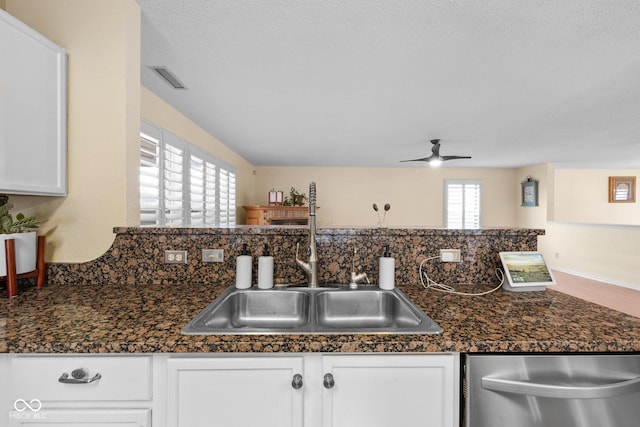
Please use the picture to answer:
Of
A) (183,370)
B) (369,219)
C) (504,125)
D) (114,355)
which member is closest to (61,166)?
A: (114,355)

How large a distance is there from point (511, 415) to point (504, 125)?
371cm

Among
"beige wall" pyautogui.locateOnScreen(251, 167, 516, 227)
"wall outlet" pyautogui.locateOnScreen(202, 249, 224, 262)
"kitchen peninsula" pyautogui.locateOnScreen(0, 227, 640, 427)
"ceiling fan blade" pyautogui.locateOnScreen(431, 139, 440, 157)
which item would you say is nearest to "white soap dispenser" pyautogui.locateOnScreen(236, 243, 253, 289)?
"wall outlet" pyautogui.locateOnScreen(202, 249, 224, 262)

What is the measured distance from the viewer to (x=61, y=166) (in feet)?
4.46

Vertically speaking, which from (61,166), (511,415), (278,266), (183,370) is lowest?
(511,415)

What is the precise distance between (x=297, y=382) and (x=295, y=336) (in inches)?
4.5

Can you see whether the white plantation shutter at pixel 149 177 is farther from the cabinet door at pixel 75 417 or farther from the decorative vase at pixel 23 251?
the cabinet door at pixel 75 417

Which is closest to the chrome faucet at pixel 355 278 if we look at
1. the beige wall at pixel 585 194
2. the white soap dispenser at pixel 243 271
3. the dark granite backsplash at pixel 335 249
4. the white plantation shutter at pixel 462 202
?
the dark granite backsplash at pixel 335 249

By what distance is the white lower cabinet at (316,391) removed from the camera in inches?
31.1

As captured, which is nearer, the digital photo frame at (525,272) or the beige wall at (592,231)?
the digital photo frame at (525,272)

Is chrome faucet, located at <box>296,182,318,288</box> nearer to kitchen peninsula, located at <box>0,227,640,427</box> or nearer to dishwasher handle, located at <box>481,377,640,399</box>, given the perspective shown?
kitchen peninsula, located at <box>0,227,640,427</box>

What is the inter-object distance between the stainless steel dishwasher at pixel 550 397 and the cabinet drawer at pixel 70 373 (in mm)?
907

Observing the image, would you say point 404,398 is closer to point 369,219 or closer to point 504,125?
point 504,125

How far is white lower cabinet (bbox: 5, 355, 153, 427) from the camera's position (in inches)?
31.0

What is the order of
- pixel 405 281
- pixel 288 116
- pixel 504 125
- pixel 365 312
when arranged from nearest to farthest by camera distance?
1. pixel 365 312
2. pixel 405 281
3. pixel 288 116
4. pixel 504 125
